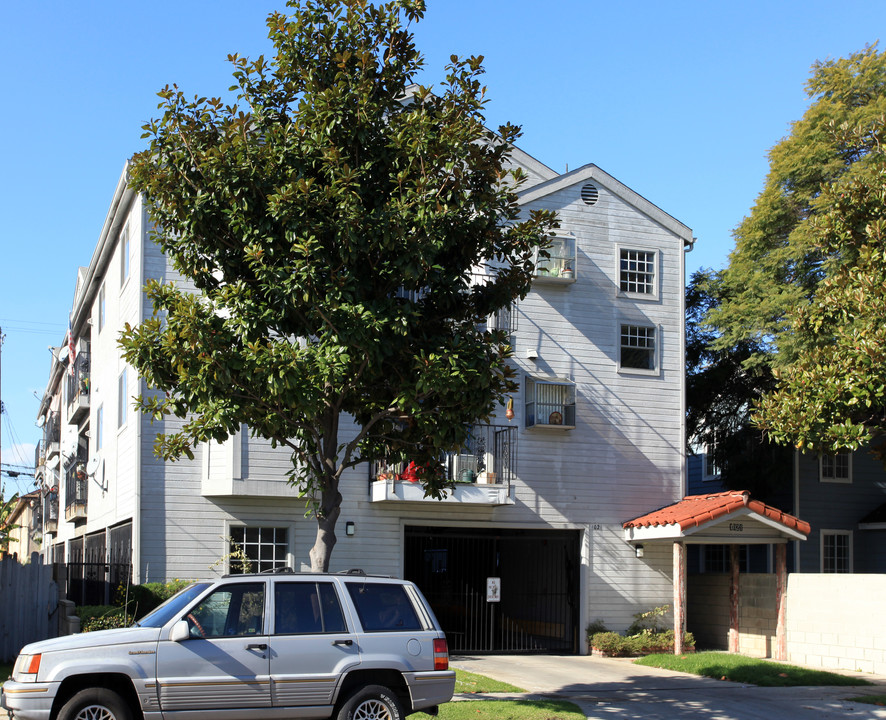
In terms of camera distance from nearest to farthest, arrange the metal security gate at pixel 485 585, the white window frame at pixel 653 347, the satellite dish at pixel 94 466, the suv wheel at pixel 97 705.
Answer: the suv wheel at pixel 97 705 → the metal security gate at pixel 485 585 → the white window frame at pixel 653 347 → the satellite dish at pixel 94 466

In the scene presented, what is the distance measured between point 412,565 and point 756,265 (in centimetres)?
1103

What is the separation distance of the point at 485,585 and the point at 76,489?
12412 millimetres

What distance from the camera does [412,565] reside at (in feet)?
75.0

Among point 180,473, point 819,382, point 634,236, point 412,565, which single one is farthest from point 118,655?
point 634,236

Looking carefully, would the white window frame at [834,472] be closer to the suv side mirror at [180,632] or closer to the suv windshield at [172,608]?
the suv windshield at [172,608]

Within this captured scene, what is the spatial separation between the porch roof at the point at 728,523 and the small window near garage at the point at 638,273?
507 centimetres

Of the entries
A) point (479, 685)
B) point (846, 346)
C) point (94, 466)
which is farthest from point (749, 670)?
point (94, 466)

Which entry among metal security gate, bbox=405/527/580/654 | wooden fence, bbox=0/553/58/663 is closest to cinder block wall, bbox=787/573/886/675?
metal security gate, bbox=405/527/580/654

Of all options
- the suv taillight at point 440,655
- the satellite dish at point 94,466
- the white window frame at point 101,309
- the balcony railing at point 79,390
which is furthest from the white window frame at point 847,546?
the balcony railing at point 79,390

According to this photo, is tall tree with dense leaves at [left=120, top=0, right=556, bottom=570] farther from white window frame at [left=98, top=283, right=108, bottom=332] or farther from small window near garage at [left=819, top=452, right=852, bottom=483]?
small window near garage at [left=819, top=452, right=852, bottom=483]

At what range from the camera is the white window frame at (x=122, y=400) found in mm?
21036

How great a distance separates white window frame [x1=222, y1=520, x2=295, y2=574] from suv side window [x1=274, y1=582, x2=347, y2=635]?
345 inches

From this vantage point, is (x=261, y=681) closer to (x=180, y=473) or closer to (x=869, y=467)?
(x=180, y=473)

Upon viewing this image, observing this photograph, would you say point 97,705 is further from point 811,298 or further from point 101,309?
point 101,309
